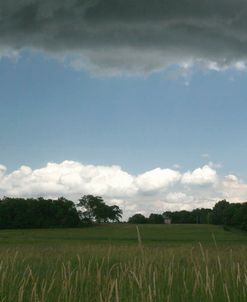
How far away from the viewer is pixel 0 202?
471 ft

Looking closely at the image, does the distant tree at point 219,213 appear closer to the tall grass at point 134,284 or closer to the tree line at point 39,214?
the tree line at point 39,214

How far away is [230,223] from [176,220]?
5183cm

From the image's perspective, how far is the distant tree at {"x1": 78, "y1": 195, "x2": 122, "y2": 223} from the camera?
523ft

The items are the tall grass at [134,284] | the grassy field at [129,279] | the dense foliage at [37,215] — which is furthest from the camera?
the dense foliage at [37,215]

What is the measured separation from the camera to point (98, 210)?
16012 centimetres

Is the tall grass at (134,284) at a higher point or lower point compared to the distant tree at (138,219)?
lower

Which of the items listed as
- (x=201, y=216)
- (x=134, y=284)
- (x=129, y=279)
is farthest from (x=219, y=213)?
(x=129, y=279)

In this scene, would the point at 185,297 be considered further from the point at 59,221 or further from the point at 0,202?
the point at 0,202

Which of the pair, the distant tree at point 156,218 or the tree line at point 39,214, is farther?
the distant tree at point 156,218

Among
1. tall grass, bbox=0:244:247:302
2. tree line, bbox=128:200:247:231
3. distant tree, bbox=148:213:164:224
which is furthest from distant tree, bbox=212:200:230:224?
tall grass, bbox=0:244:247:302

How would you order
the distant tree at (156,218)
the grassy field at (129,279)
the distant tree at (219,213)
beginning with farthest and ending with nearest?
the distant tree at (156,218)
the distant tree at (219,213)
the grassy field at (129,279)

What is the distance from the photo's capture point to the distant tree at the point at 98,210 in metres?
160

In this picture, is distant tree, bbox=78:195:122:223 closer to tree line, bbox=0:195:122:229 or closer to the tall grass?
tree line, bbox=0:195:122:229

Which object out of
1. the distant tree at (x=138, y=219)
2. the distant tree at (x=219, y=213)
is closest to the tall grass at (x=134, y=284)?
the distant tree at (x=219, y=213)
